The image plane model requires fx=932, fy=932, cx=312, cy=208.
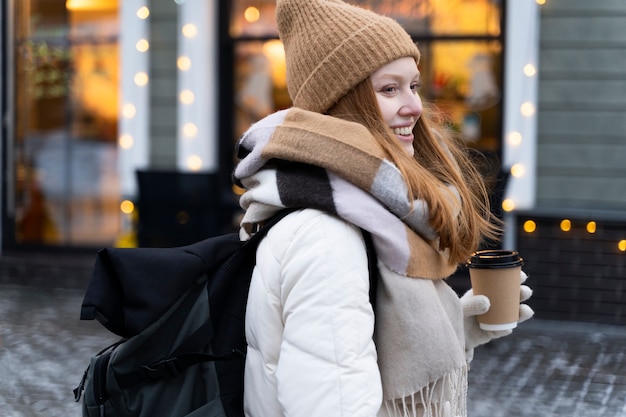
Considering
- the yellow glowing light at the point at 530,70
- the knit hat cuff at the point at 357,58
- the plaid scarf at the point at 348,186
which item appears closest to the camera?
the plaid scarf at the point at 348,186

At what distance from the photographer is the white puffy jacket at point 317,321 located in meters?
1.80

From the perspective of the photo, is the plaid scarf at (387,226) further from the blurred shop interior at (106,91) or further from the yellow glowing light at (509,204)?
the blurred shop interior at (106,91)

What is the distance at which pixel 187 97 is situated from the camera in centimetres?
822

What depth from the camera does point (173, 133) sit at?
328 inches

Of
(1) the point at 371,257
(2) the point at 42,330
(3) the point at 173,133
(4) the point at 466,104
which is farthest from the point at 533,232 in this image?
(1) the point at 371,257

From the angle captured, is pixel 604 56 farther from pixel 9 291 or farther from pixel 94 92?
pixel 9 291

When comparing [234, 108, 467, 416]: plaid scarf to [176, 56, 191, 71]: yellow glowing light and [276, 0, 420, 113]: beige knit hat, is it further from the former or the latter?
[176, 56, 191, 71]: yellow glowing light

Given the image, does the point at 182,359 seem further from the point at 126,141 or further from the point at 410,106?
the point at 126,141

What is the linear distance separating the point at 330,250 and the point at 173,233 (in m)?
6.06

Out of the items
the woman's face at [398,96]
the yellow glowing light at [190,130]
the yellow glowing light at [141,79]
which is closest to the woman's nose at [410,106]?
the woman's face at [398,96]

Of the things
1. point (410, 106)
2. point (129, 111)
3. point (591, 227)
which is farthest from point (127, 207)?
point (410, 106)

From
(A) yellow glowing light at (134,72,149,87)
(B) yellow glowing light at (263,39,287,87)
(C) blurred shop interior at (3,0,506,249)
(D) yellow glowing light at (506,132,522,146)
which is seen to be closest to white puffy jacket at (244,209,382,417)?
(D) yellow glowing light at (506,132,522,146)

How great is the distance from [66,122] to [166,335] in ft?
23.5

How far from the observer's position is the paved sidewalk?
5.28m
